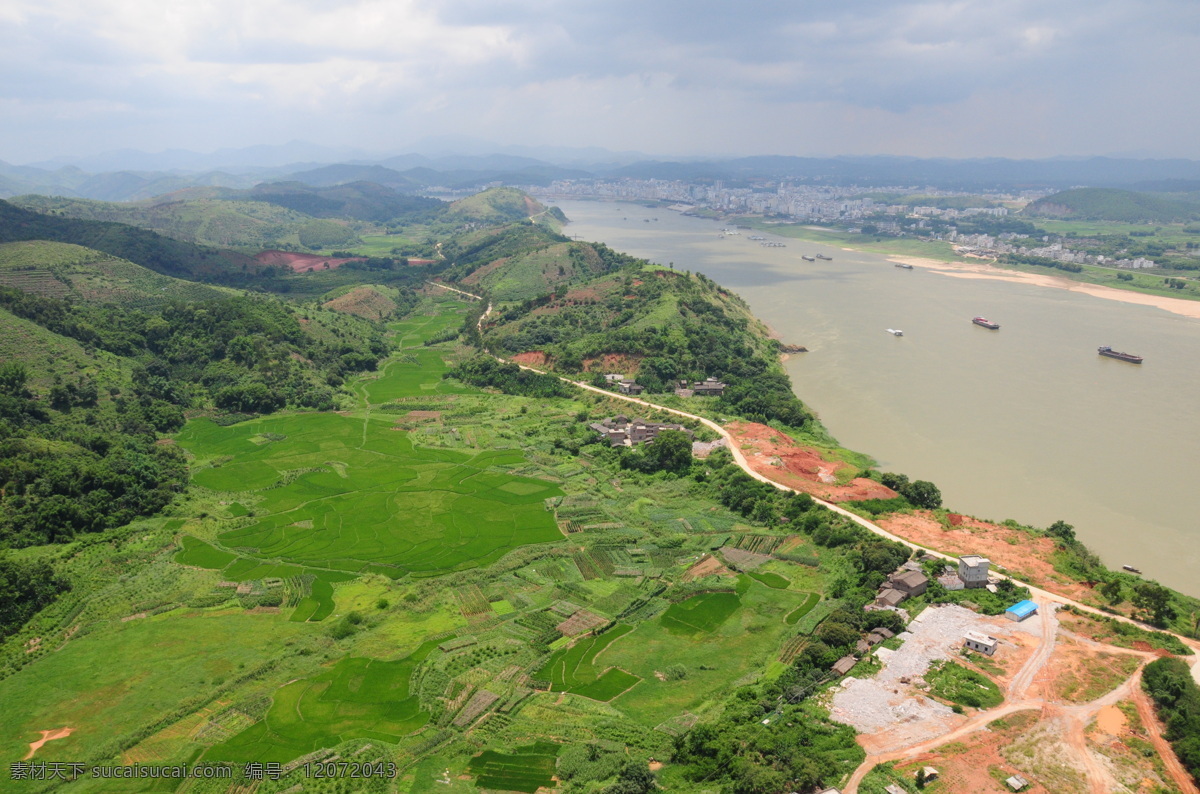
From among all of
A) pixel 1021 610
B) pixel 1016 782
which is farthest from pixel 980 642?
A: pixel 1016 782

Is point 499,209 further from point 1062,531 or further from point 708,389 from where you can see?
point 1062,531

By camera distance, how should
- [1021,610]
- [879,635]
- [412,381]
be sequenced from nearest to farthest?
[879,635] < [1021,610] < [412,381]

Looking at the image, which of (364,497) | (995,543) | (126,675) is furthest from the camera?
(364,497)

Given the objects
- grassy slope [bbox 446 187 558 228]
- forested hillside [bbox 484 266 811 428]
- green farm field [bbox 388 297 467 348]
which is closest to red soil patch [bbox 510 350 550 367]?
forested hillside [bbox 484 266 811 428]

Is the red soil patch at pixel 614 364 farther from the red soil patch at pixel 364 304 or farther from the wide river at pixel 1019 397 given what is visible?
the red soil patch at pixel 364 304

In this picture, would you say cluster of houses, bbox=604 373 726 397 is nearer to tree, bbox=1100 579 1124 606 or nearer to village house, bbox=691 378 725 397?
village house, bbox=691 378 725 397

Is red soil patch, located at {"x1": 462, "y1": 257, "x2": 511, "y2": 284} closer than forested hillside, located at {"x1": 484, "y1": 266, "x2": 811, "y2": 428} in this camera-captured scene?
No

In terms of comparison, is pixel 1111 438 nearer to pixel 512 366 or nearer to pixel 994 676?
pixel 994 676

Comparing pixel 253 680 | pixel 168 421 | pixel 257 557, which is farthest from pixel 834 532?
pixel 168 421
